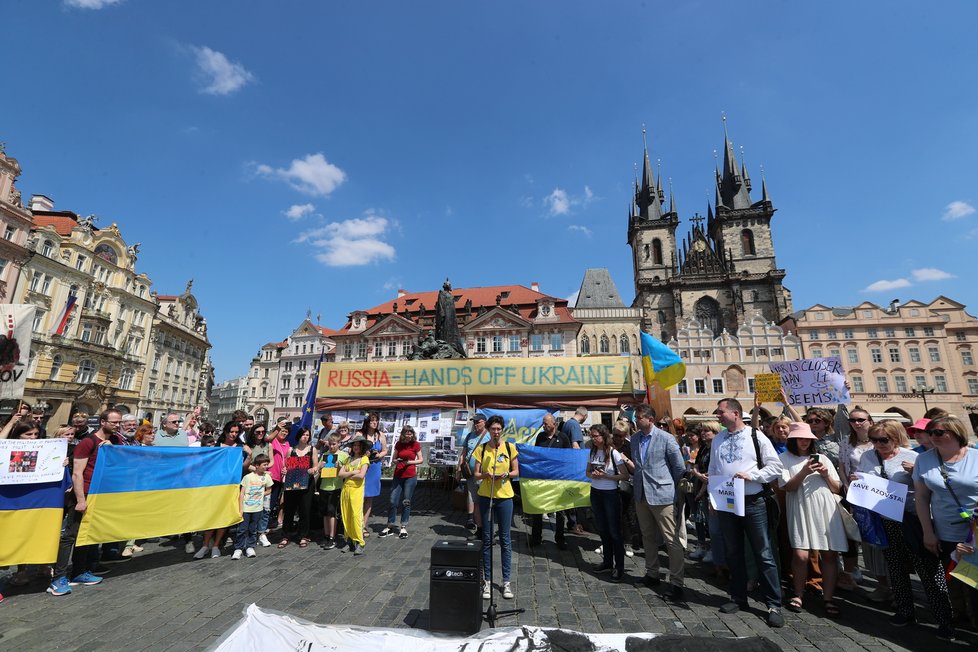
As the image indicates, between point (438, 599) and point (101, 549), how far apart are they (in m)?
5.75

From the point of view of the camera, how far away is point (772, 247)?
57.4 metres

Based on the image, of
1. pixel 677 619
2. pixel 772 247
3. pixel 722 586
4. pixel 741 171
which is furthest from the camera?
pixel 741 171

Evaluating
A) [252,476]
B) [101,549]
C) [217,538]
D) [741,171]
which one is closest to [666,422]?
[252,476]

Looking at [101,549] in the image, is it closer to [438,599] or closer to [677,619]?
[438,599]

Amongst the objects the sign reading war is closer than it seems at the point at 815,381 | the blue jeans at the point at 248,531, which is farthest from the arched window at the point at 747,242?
the blue jeans at the point at 248,531

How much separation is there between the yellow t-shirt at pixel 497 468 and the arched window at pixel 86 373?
146 ft

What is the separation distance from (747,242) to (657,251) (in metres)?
12.1

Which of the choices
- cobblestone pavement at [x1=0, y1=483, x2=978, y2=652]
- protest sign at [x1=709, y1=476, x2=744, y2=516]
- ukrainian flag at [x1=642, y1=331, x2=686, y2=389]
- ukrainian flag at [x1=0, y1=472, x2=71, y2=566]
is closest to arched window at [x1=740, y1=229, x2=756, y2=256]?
ukrainian flag at [x1=642, y1=331, x2=686, y2=389]

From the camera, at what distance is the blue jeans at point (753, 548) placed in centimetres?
404

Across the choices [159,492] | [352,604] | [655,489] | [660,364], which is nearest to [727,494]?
[655,489]

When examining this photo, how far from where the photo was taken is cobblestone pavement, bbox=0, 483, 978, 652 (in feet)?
12.0

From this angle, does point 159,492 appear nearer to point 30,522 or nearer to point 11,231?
point 30,522

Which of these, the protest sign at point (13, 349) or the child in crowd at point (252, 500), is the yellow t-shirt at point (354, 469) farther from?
the protest sign at point (13, 349)

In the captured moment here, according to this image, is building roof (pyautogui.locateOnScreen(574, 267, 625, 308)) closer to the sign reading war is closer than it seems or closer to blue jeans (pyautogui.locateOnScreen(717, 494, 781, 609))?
the sign reading war is closer than it seems
